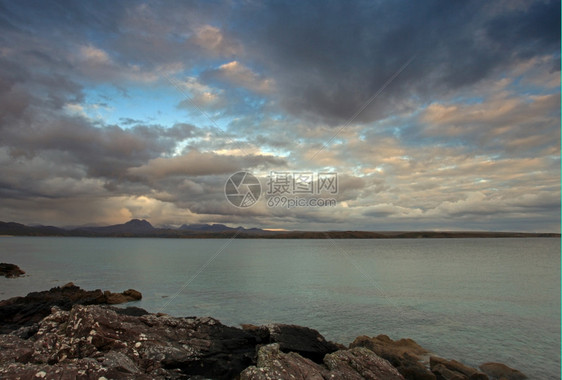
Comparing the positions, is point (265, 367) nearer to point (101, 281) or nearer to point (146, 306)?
point (146, 306)

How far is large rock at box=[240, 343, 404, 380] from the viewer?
32.6ft

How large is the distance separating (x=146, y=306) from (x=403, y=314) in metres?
22.4

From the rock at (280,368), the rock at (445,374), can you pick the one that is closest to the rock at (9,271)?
the rock at (280,368)

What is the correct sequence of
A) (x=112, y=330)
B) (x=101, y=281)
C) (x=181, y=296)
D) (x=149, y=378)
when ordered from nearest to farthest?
(x=149, y=378)
(x=112, y=330)
(x=181, y=296)
(x=101, y=281)

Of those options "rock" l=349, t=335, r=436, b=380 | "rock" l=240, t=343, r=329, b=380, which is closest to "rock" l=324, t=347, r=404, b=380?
"rock" l=240, t=343, r=329, b=380

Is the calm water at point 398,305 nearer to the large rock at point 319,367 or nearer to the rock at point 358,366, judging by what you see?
the rock at point 358,366

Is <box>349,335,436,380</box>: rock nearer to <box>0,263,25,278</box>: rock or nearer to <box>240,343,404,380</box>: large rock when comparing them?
<box>240,343,404,380</box>: large rock

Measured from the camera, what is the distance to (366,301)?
3100 cm

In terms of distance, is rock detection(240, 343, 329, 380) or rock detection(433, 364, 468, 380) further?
rock detection(433, 364, 468, 380)

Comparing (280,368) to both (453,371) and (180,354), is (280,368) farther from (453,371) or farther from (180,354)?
(453,371)

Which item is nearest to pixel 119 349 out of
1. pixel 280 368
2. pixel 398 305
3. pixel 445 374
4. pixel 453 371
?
pixel 280 368

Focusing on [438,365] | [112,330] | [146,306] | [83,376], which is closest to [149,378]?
[83,376]

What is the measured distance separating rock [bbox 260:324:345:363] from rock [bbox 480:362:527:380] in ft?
25.1

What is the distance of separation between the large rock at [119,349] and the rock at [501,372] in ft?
37.1
